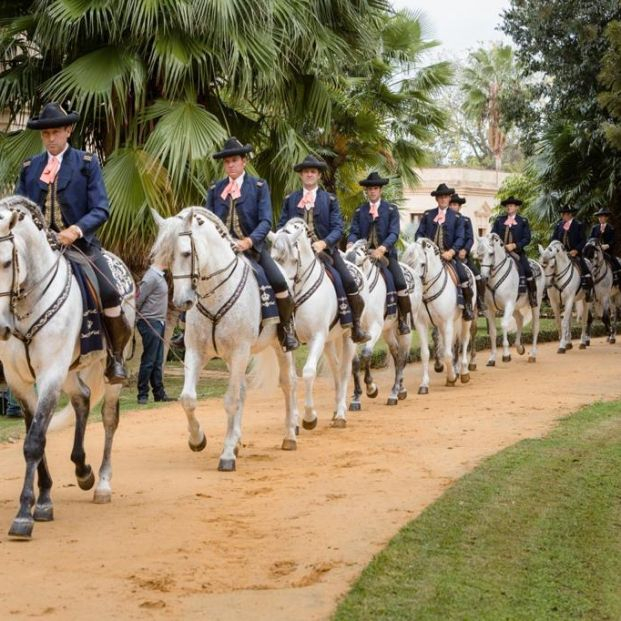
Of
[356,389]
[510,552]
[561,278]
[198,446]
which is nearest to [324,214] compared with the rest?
[356,389]

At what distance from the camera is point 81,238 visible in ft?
32.4

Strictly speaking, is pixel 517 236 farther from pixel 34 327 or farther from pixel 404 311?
pixel 34 327

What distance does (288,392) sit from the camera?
13.3m

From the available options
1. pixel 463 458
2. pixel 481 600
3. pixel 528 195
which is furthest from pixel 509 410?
pixel 528 195

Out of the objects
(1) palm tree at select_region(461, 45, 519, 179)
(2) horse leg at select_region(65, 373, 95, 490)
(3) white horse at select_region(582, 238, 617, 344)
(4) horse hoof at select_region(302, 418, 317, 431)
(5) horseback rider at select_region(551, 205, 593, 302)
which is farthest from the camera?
(1) palm tree at select_region(461, 45, 519, 179)

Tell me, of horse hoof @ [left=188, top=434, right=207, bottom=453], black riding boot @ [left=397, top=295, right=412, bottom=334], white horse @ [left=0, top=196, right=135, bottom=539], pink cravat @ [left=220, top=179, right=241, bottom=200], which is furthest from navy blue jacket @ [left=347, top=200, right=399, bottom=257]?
white horse @ [left=0, top=196, right=135, bottom=539]

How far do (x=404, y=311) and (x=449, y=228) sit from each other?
9.48 feet

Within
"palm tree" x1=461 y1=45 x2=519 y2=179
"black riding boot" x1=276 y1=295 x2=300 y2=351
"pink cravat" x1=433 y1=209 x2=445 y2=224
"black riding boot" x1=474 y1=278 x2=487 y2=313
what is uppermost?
"palm tree" x1=461 y1=45 x2=519 y2=179

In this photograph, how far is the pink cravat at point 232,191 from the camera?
41.0ft

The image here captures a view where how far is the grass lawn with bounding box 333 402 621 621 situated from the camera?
706 centimetres

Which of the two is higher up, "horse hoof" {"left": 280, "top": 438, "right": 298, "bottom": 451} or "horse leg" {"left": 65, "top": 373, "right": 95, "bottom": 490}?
"horse leg" {"left": 65, "top": 373, "right": 95, "bottom": 490}

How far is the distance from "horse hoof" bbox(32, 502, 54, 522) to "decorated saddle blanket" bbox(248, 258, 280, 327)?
3.45 m

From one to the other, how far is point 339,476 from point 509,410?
5370mm

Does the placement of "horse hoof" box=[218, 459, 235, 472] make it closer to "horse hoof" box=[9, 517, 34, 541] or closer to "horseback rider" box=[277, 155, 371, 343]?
"horse hoof" box=[9, 517, 34, 541]
